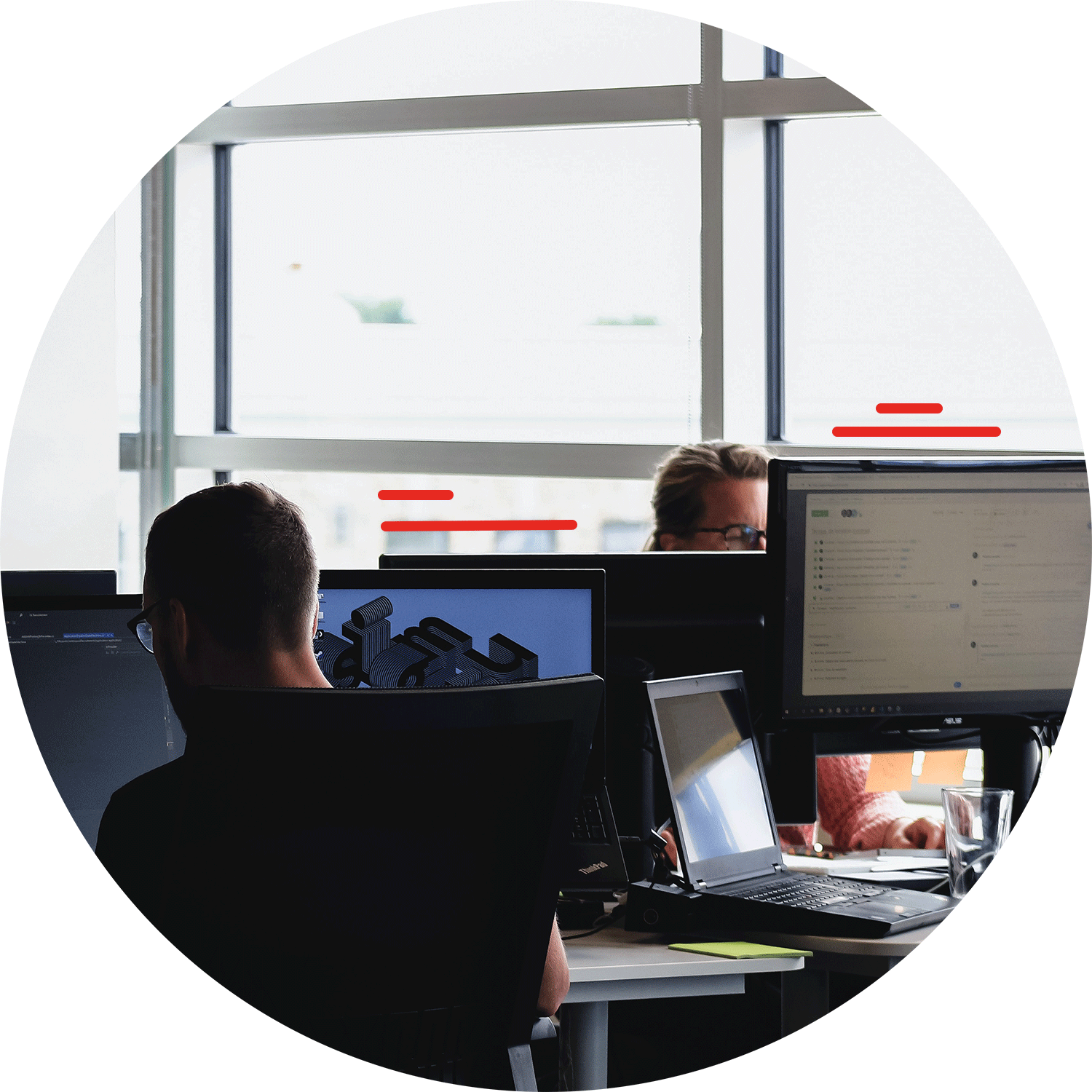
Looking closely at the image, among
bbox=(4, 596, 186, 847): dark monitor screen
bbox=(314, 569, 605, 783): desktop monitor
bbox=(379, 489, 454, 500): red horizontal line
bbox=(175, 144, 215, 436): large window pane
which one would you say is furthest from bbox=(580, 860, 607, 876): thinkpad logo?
bbox=(175, 144, 215, 436): large window pane

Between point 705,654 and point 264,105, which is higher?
point 264,105

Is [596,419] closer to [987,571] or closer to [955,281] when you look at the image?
[955,281]

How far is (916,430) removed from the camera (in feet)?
11.5

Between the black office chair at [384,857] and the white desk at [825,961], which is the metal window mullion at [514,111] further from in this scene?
the black office chair at [384,857]

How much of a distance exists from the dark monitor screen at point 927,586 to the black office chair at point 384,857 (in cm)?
71

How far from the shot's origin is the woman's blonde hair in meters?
2.55

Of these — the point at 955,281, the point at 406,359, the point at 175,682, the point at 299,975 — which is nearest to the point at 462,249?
the point at 406,359

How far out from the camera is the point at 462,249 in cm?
375

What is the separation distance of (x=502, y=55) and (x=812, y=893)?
3.02 m

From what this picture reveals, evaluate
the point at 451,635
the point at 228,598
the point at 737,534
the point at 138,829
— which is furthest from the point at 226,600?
the point at 737,534

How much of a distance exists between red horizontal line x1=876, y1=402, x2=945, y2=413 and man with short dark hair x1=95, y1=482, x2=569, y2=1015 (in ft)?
8.27

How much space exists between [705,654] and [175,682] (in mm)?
827

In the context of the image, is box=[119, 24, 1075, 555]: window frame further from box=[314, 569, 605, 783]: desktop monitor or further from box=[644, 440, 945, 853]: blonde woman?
box=[314, 569, 605, 783]: desktop monitor

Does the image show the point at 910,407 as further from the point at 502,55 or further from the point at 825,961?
the point at 825,961
